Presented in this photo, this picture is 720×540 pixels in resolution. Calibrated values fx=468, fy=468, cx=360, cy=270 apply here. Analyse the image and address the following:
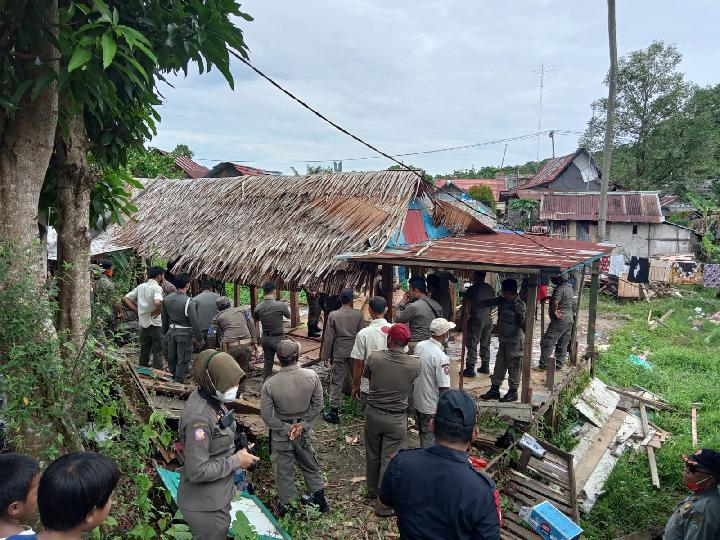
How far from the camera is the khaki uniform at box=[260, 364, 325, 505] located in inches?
180

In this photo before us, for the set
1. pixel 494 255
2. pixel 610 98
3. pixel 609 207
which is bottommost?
pixel 494 255

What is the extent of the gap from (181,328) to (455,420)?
6.08m

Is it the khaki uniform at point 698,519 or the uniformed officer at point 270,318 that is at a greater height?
the uniformed officer at point 270,318

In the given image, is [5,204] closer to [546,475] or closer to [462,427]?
[462,427]

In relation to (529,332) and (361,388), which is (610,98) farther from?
(361,388)

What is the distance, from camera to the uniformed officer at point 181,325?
746cm

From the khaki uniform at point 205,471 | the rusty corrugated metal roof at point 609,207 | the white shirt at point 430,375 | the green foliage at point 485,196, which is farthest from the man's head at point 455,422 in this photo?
the green foliage at point 485,196

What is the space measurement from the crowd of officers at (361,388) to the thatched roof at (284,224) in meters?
1.07

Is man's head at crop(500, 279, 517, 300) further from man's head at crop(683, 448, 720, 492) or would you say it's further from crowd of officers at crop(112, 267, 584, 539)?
man's head at crop(683, 448, 720, 492)

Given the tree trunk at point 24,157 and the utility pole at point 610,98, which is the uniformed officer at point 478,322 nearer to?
the utility pole at point 610,98

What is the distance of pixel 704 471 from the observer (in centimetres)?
366

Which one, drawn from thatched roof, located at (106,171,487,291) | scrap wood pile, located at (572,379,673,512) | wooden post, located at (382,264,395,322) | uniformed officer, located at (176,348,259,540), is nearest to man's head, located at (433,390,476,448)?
uniformed officer, located at (176,348,259,540)

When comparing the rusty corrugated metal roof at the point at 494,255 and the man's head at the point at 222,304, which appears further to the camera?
the man's head at the point at 222,304

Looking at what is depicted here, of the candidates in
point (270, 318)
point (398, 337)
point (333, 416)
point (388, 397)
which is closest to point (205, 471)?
point (388, 397)
